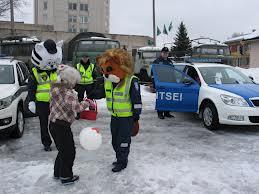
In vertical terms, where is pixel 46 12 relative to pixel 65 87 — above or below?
above

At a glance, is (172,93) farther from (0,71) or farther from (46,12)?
(46,12)

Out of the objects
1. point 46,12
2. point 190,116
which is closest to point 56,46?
point 190,116

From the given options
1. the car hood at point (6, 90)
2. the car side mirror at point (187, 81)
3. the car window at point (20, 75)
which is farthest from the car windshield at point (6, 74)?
the car side mirror at point (187, 81)

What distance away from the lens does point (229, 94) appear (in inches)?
311

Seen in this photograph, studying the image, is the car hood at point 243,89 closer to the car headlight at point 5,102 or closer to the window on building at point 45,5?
the car headlight at point 5,102

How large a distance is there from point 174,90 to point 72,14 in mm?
74574

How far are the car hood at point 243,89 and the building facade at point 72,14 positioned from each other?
72663 mm

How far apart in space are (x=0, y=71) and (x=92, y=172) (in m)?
3.92

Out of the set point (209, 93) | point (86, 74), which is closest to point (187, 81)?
point (209, 93)

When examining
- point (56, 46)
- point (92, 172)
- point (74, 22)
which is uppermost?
point (74, 22)

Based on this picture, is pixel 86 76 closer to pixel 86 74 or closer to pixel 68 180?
pixel 86 74

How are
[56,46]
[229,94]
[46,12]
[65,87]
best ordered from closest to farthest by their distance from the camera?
[65,87], [56,46], [229,94], [46,12]

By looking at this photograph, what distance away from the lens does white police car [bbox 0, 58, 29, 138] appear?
268 inches

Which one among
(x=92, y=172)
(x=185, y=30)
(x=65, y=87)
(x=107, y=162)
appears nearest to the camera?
(x=65, y=87)
